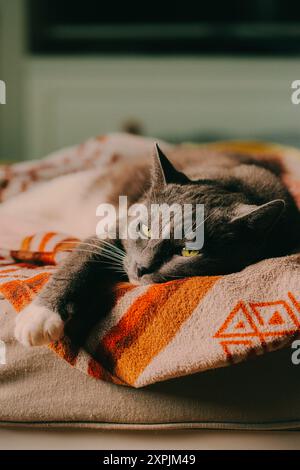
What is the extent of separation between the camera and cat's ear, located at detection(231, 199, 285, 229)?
926mm

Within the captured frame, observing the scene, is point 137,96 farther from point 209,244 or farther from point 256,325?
point 256,325

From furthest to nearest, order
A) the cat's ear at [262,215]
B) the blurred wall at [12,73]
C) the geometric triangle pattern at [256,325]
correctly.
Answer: the blurred wall at [12,73] < the cat's ear at [262,215] < the geometric triangle pattern at [256,325]

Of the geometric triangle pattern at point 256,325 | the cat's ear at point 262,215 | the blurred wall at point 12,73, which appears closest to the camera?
the geometric triangle pattern at point 256,325

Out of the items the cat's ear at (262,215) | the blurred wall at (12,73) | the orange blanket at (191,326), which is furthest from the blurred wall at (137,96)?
the orange blanket at (191,326)

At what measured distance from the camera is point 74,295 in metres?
0.90

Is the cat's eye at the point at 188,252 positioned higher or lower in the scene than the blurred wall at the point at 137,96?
lower

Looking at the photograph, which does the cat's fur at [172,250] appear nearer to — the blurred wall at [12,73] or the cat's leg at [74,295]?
the cat's leg at [74,295]

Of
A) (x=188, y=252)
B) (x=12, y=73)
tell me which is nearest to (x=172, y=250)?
(x=188, y=252)

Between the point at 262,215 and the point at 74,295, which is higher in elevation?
the point at 262,215

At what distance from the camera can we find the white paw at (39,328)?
2.73 ft

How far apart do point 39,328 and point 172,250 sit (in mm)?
271

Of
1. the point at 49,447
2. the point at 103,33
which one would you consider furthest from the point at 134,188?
the point at 103,33

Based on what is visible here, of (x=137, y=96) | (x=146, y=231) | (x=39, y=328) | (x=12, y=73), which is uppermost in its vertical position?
(x=12, y=73)

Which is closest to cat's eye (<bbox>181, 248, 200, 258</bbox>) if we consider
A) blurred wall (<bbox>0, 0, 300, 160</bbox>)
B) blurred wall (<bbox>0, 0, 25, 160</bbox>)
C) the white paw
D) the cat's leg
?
the cat's leg
